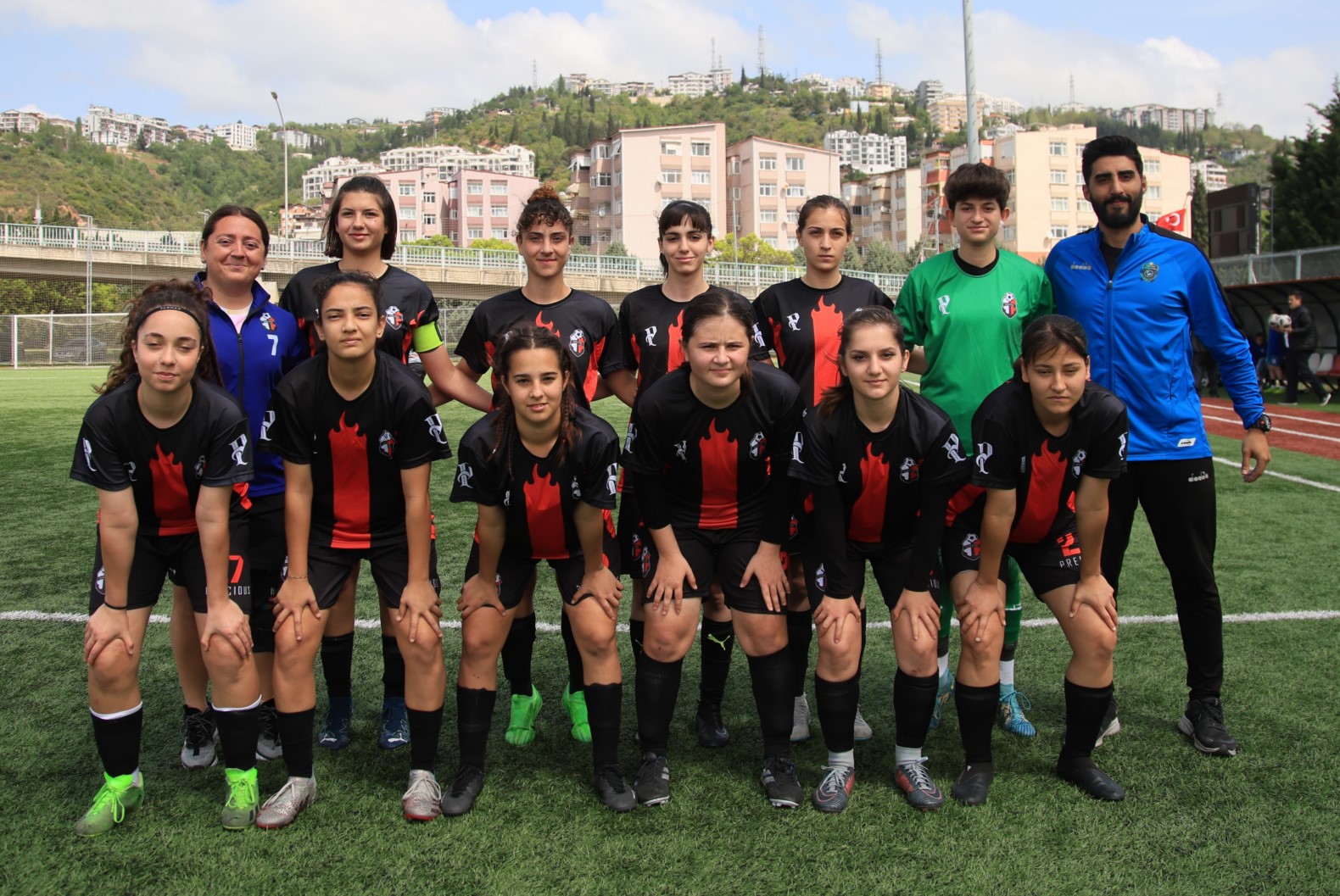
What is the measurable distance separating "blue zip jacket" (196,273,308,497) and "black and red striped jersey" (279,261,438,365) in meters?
0.12

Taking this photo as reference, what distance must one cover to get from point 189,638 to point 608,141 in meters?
97.5

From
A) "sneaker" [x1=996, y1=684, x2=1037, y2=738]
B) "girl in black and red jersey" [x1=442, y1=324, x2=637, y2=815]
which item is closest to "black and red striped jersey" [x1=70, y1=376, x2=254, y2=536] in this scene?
"girl in black and red jersey" [x1=442, y1=324, x2=637, y2=815]

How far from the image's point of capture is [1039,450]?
3316mm

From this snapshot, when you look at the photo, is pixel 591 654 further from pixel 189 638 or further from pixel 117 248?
pixel 117 248

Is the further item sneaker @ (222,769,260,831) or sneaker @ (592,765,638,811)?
sneaker @ (592,765,638,811)

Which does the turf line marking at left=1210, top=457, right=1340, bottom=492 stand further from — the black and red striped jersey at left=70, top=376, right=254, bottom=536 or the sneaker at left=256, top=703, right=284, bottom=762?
the black and red striped jersey at left=70, top=376, right=254, bottom=536

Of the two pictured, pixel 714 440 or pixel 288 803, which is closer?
pixel 288 803

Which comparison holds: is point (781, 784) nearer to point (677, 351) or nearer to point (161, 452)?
point (677, 351)

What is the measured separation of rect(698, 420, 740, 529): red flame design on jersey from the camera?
342 cm

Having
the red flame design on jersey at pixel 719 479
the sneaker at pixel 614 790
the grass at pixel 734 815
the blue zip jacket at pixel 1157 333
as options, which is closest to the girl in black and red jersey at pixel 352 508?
the grass at pixel 734 815

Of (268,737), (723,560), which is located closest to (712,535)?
(723,560)

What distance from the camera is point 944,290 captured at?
3.84 m

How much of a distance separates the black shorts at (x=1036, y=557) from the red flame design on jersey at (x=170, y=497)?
8.52ft

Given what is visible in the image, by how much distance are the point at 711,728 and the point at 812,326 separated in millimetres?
1607
